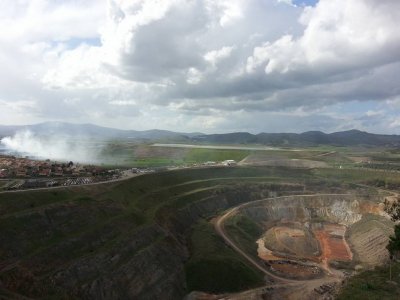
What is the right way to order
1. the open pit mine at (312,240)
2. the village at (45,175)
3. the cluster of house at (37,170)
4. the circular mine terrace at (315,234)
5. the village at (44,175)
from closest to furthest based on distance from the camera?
the open pit mine at (312,240)
the circular mine terrace at (315,234)
the village at (45,175)
the village at (44,175)
the cluster of house at (37,170)

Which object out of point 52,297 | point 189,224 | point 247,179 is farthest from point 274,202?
point 52,297

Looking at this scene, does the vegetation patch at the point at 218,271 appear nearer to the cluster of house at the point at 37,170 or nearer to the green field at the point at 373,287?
the green field at the point at 373,287

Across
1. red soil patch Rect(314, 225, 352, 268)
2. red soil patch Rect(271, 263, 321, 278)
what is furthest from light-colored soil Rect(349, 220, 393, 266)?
red soil patch Rect(271, 263, 321, 278)

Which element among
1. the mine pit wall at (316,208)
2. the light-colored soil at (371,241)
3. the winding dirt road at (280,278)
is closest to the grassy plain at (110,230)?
the winding dirt road at (280,278)

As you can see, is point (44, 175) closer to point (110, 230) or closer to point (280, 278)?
point (110, 230)

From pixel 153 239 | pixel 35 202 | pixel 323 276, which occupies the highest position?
pixel 35 202

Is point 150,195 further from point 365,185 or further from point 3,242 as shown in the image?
point 365,185

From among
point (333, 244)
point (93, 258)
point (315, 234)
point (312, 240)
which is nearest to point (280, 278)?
point (312, 240)
